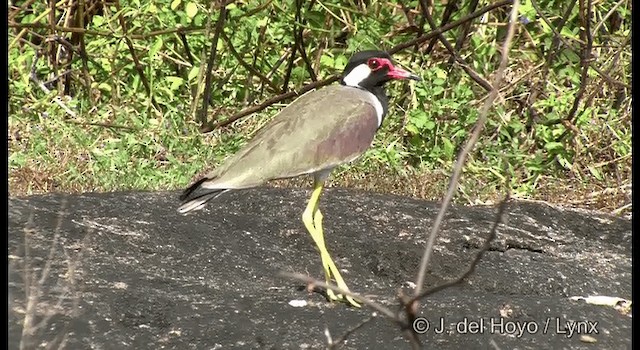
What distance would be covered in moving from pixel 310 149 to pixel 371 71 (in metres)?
0.61

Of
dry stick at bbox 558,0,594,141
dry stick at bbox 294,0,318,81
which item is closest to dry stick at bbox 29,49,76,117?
dry stick at bbox 294,0,318,81

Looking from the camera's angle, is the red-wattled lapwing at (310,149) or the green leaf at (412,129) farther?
the green leaf at (412,129)

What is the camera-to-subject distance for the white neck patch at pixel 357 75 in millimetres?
5254

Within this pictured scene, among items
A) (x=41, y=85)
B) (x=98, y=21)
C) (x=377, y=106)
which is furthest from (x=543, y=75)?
(x=41, y=85)

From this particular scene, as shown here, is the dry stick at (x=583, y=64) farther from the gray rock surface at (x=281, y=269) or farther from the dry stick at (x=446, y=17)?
the gray rock surface at (x=281, y=269)

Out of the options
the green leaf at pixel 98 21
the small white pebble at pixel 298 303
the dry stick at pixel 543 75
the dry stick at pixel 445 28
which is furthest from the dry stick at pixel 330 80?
the small white pebble at pixel 298 303

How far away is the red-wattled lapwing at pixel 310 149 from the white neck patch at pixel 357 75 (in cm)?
9

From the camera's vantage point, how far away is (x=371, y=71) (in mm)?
5254

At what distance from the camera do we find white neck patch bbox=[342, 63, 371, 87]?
5254 mm

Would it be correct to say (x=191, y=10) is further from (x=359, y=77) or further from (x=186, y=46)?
(x=359, y=77)

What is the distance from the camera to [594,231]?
5816mm

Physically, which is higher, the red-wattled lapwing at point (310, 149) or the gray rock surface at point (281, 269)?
the red-wattled lapwing at point (310, 149)

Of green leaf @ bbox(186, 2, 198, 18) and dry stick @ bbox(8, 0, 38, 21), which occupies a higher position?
green leaf @ bbox(186, 2, 198, 18)

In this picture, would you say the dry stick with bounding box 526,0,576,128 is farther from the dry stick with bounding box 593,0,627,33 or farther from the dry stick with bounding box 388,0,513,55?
the dry stick with bounding box 388,0,513,55
